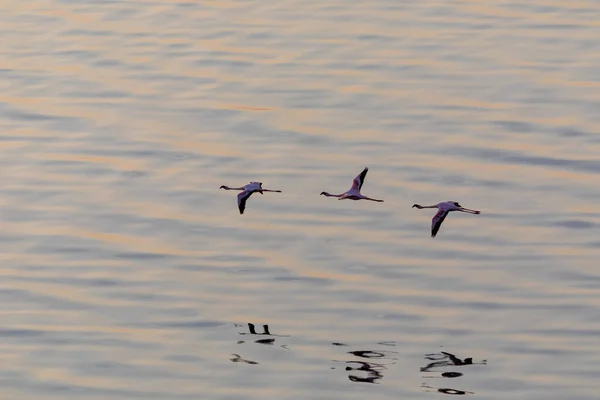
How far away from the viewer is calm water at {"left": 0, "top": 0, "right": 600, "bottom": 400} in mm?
44031

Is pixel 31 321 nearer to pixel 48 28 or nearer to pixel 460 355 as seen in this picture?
pixel 460 355

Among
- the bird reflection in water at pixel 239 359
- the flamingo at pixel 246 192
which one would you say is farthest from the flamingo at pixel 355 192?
the bird reflection in water at pixel 239 359

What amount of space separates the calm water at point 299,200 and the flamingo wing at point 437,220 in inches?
54.0

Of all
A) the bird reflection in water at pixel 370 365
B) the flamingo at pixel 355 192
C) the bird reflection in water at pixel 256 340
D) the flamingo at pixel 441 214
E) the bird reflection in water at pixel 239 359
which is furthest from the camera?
the flamingo at pixel 355 192

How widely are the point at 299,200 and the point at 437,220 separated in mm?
6791

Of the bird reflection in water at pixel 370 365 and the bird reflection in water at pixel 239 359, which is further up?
the bird reflection in water at pixel 239 359

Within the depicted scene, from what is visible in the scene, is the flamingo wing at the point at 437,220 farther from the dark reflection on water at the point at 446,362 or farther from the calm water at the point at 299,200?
the dark reflection on water at the point at 446,362

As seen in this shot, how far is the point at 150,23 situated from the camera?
240 ft

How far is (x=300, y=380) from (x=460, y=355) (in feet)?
12.9

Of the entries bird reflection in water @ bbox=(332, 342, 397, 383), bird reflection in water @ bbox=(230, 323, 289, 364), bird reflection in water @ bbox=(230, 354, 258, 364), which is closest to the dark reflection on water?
bird reflection in water @ bbox=(332, 342, 397, 383)

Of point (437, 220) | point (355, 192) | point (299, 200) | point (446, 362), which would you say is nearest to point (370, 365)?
point (446, 362)

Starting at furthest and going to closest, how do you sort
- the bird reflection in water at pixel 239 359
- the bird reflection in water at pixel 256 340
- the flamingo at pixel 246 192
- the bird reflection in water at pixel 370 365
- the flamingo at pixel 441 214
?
the flamingo at pixel 246 192, the flamingo at pixel 441 214, the bird reflection in water at pixel 256 340, the bird reflection in water at pixel 239 359, the bird reflection in water at pixel 370 365

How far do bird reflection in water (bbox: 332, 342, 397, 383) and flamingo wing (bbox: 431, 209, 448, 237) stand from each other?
435cm

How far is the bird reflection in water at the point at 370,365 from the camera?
42.8m
